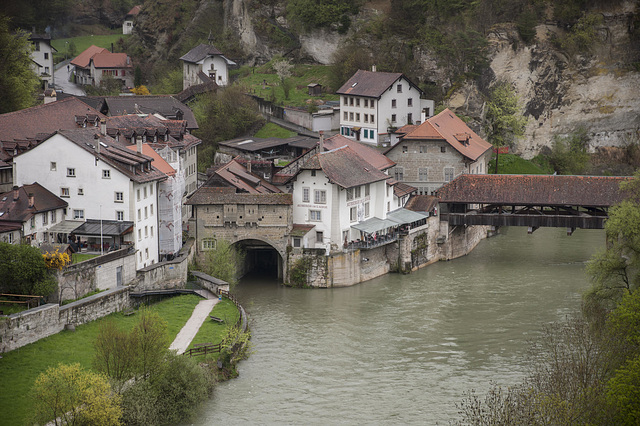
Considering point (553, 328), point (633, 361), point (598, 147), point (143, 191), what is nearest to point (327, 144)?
point (143, 191)

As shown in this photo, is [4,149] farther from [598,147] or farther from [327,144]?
[598,147]

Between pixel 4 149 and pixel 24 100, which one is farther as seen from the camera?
pixel 24 100

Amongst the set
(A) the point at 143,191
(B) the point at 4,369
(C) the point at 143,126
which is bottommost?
(B) the point at 4,369

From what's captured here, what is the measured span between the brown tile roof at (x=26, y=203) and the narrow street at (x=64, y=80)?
4998 cm

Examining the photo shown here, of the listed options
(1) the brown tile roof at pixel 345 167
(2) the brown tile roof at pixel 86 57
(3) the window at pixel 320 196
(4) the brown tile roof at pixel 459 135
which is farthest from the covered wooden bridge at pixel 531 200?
(2) the brown tile roof at pixel 86 57

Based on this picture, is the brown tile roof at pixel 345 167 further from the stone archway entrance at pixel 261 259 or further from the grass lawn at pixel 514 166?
the grass lawn at pixel 514 166

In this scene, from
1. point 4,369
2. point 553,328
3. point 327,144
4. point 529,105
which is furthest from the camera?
point 529,105

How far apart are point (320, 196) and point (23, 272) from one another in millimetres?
20342

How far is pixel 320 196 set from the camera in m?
65.1

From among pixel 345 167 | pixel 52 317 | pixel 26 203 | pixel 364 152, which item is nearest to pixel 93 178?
pixel 26 203

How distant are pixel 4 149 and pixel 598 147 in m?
49.8

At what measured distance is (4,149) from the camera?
Answer: 205 ft

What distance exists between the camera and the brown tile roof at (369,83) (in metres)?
83.8

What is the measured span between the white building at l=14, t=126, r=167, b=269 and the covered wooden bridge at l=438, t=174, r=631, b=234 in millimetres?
21944
